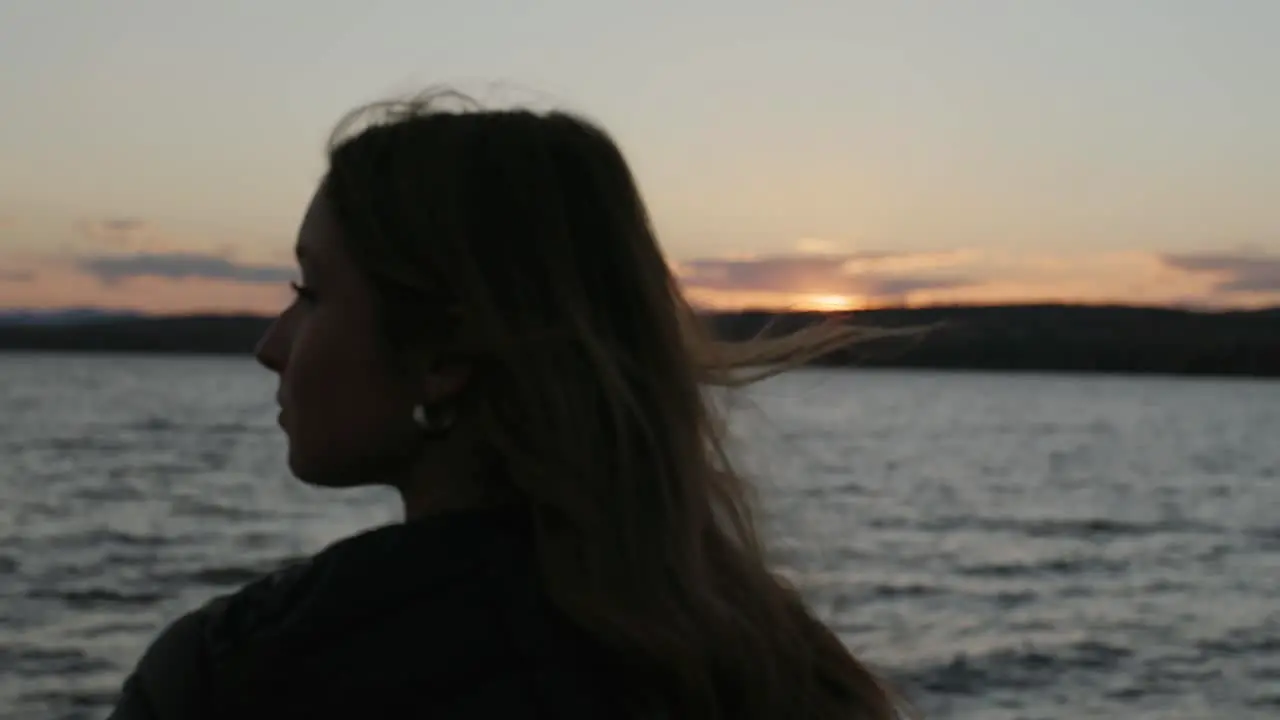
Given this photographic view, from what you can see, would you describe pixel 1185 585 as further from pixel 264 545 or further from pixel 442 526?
pixel 442 526

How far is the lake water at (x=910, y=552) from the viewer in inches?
440

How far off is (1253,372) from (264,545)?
106263mm

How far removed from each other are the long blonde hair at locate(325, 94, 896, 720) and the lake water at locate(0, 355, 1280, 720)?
0.37 m

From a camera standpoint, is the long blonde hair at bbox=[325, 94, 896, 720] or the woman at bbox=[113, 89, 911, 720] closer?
the woman at bbox=[113, 89, 911, 720]

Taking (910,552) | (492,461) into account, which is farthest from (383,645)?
(910,552)

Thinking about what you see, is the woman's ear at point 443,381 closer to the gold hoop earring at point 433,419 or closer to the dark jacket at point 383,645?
the gold hoop earring at point 433,419

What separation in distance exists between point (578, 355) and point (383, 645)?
32 cm

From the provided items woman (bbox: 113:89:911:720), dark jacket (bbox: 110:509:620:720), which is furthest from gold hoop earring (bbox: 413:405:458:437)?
dark jacket (bbox: 110:509:620:720)

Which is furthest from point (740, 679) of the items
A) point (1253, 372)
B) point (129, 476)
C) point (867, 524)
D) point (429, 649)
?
point (1253, 372)

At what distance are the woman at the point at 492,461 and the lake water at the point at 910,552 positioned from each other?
393mm

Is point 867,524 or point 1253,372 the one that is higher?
point 867,524

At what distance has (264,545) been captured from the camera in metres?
19.3

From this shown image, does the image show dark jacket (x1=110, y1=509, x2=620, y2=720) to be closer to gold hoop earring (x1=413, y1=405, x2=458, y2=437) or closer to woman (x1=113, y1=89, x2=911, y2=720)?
woman (x1=113, y1=89, x2=911, y2=720)

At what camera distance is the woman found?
4.49 feet
